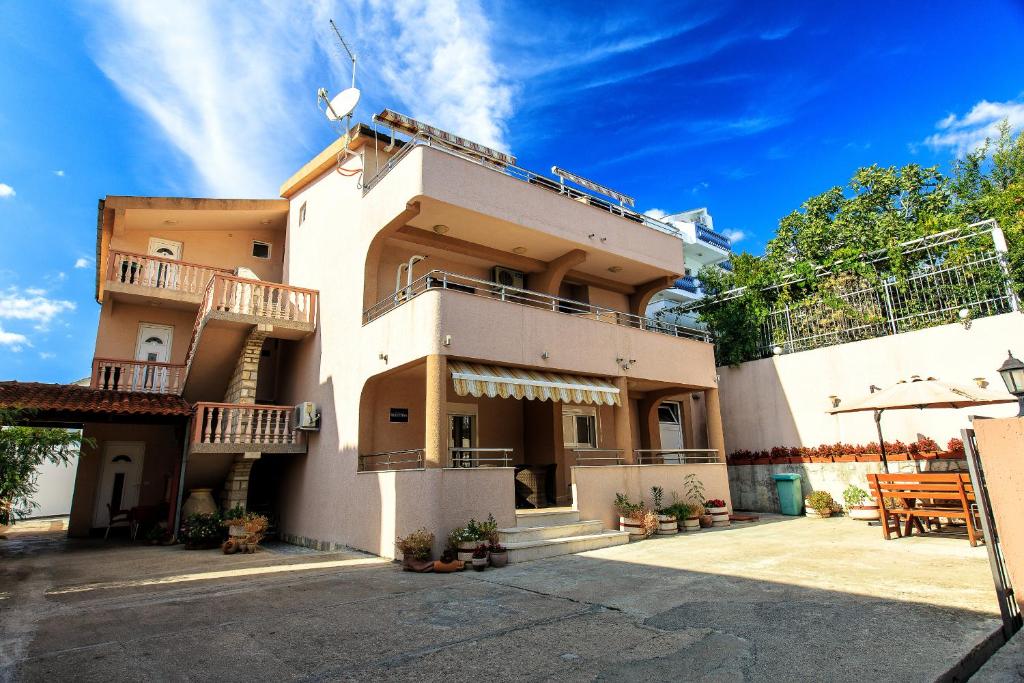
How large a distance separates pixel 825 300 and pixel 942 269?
9.03ft

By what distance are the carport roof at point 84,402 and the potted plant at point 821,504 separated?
1553 cm

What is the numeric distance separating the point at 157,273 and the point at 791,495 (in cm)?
1817

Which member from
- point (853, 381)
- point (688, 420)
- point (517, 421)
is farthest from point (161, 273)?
point (853, 381)

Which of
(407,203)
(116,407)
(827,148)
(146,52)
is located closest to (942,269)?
(827,148)

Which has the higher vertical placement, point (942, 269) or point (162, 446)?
point (942, 269)

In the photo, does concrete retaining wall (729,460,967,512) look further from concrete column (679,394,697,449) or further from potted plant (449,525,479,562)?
potted plant (449,525,479,562)

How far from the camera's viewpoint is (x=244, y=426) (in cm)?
1346

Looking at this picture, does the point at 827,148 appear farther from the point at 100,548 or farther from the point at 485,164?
the point at 100,548

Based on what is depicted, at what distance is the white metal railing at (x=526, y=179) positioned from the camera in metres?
12.1

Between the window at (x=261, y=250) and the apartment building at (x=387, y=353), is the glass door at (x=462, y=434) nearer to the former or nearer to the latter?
the apartment building at (x=387, y=353)

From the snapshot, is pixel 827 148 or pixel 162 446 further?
pixel 827 148

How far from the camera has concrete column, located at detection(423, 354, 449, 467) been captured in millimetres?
9812

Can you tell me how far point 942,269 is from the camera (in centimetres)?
1348

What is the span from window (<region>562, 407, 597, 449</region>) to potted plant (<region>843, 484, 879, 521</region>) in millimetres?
6226
